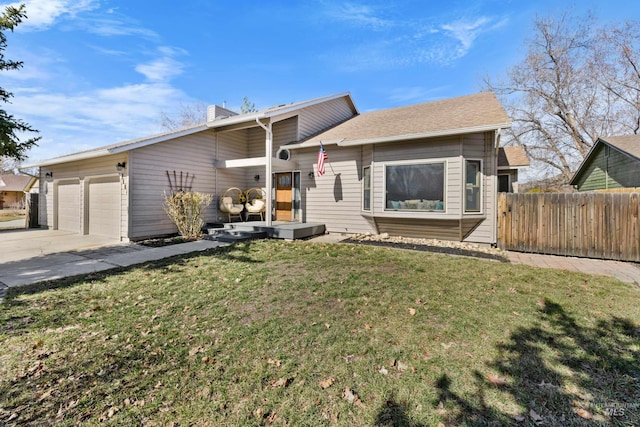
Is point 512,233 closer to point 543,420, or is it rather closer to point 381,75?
point 543,420

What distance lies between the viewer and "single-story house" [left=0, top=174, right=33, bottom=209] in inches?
1291

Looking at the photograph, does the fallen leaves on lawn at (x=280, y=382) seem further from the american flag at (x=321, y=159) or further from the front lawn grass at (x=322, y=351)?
the american flag at (x=321, y=159)

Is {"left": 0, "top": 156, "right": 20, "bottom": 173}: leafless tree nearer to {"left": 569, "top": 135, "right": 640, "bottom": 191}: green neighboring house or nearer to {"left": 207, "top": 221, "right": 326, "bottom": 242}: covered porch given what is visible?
{"left": 207, "top": 221, "right": 326, "bottom": 242}: covered porch

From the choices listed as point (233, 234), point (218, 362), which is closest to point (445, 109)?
point (233, 234)

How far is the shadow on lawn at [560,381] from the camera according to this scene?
77.3 inches

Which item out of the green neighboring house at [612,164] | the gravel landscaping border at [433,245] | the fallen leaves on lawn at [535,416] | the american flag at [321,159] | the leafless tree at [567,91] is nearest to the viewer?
the fallen leaves on lawn at [535,416]

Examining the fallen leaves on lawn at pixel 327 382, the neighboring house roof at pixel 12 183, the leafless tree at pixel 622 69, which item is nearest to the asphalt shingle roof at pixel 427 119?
the fallen leaves on lawn at pixel 327 382

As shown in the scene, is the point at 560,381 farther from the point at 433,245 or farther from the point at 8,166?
the point at 8,166

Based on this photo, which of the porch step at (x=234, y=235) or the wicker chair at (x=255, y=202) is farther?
the wicker chair at (x=255, y=202)

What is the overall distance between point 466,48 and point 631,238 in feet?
33.6

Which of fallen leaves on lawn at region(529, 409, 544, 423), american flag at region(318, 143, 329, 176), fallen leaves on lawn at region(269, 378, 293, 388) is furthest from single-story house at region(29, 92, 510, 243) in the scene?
fallen leaves on lawn at region(269, 378, 293, 388)

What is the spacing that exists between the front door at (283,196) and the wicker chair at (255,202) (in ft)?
1.98

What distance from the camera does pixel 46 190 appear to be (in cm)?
1223

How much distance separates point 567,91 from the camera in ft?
64.4
